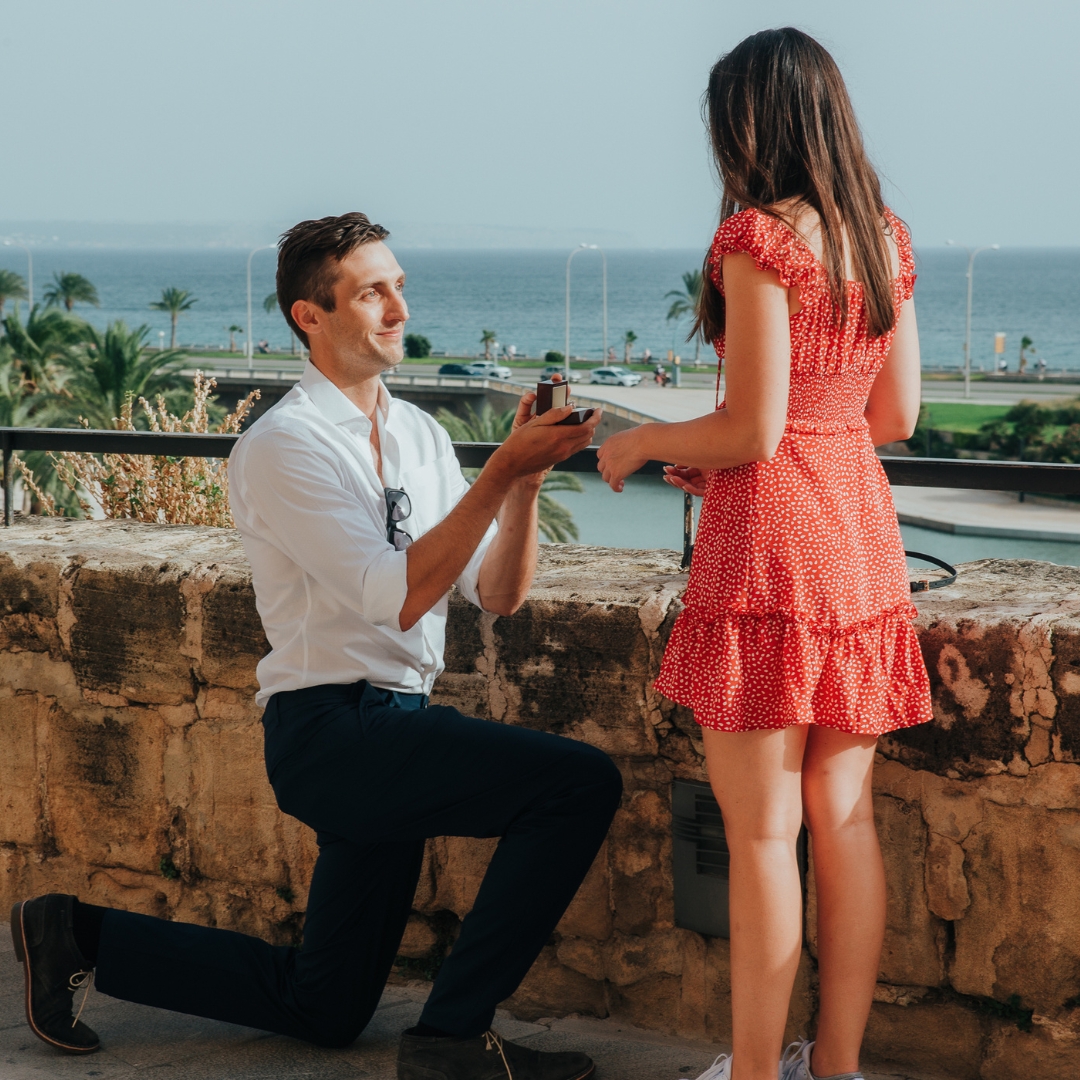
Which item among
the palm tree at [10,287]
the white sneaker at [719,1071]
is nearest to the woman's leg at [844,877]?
the white sneaker at [719,1071]

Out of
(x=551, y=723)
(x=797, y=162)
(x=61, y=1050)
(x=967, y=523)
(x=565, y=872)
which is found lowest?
(x=967, y=523)

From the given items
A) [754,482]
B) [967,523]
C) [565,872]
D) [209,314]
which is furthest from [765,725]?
[209,314]

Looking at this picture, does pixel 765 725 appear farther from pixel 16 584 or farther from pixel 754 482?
pixel 16 584

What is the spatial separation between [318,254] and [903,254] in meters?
1.05

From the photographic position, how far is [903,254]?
6.33ft

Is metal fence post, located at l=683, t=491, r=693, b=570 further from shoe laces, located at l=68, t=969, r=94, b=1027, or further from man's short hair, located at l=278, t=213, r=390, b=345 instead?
shoe laces, located at l=68, t=969, r=94, b=1027

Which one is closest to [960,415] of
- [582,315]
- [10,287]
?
[10,287]

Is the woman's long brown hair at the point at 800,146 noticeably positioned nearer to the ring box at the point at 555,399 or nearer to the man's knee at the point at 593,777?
the ring box at the point at 555,399

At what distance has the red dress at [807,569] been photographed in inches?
71.1

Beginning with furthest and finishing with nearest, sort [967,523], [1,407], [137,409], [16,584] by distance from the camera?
[967,523] → [137,409] → [1,407] → [16,584]

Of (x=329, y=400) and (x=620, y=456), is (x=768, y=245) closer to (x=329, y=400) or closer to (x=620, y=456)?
(x=620, y=456)

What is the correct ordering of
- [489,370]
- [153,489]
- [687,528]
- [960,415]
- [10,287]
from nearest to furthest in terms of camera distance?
[687,528] → [153,489] → [960,415] → [10,287] → [489,370]

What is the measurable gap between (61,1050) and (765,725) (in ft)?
5.06

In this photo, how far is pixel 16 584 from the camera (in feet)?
9.34
